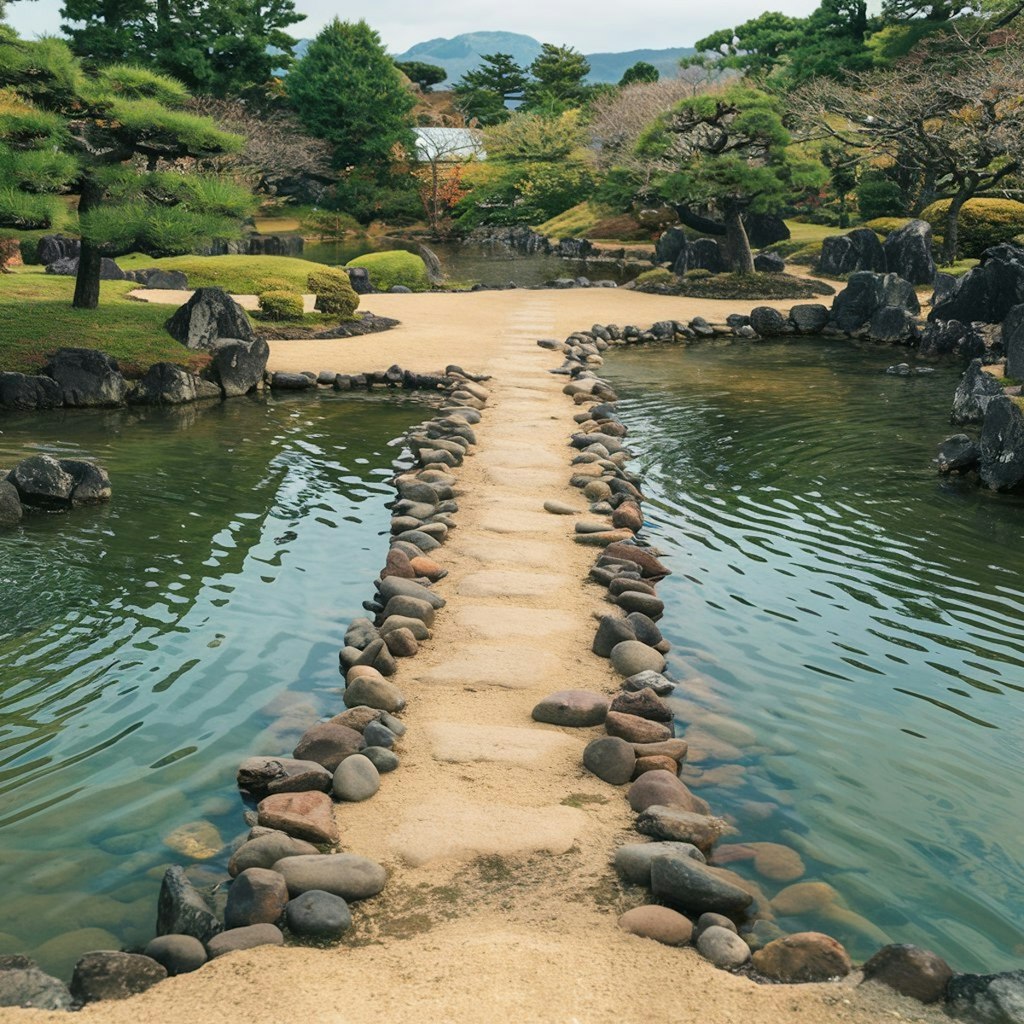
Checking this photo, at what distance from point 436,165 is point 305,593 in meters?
48.0

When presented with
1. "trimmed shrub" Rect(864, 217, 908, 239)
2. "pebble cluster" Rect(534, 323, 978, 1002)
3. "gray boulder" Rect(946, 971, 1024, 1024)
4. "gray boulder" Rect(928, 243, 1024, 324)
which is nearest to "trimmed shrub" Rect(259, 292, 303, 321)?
"gray boulder" Rect(928, 243, 1024, 324)

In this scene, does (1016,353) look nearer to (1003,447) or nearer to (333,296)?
(1003,447)

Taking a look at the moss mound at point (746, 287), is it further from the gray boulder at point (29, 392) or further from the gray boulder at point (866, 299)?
the gray boulder at point (29, 392)

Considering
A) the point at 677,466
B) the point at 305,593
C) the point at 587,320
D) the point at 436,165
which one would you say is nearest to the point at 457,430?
Result: the point at 677,466

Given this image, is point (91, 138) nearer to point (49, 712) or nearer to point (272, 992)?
point (49, 712)

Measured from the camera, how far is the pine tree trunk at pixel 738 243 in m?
28.7

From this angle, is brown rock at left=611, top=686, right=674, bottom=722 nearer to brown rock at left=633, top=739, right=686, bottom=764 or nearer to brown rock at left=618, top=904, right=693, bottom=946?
brown rock at left=633, top=739, right=686, bottom=764

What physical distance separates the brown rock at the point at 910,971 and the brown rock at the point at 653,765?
65.6 inches

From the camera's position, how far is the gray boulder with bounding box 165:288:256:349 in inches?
652

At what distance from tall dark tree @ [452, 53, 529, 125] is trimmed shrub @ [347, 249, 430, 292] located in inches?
1501

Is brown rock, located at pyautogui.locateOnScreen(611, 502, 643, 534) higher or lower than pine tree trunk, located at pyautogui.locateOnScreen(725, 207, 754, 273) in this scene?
lower

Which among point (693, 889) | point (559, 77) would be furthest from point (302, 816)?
point (559, 77)

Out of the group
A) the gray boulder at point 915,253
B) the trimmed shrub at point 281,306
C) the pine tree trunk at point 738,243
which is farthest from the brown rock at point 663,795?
the pine tree trunk at point 738,243

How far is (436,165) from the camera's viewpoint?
53312 millimetres
